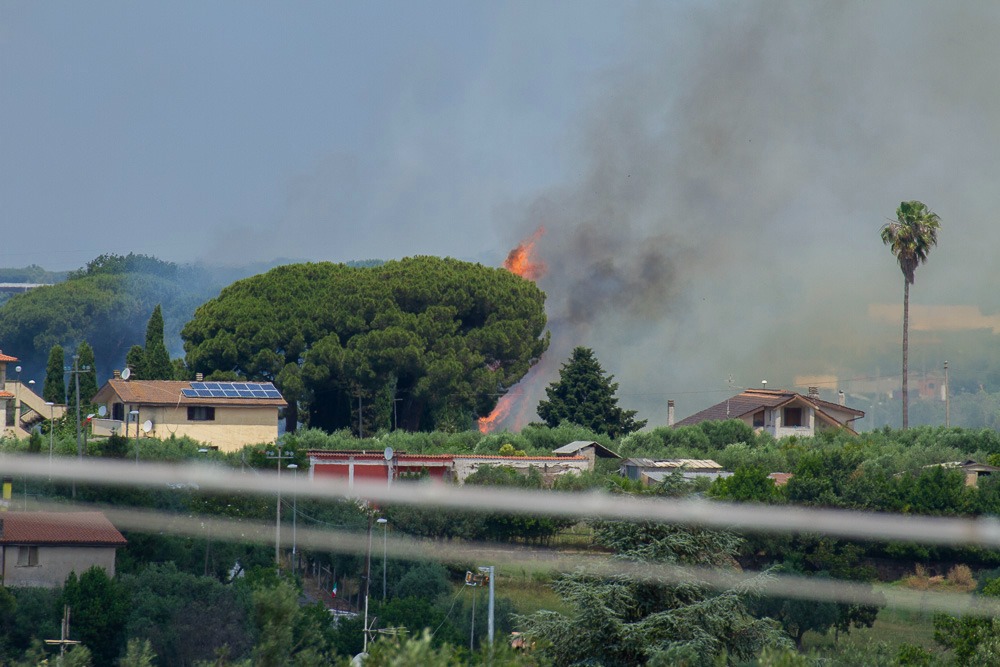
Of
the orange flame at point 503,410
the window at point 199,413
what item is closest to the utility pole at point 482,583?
the window at point 199,413

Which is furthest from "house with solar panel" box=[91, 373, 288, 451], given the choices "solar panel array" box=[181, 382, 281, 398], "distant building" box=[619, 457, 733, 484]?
"distant building" box=[619, 457, 733, 484]

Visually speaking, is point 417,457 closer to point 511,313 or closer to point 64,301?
point 511,313

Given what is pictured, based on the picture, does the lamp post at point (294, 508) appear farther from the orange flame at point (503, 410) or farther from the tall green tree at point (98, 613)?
the orange flame at point (503, 410)

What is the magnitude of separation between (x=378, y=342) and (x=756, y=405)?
19.0 metres

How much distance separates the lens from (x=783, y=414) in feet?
230

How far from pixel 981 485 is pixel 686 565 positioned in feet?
78.6

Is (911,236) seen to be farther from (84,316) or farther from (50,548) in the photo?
(84,316)

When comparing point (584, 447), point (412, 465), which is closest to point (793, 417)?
point (584, 447)

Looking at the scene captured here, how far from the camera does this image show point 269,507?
150 ft

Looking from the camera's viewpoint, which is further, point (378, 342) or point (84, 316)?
point (84, 316)

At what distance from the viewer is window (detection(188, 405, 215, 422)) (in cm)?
5797

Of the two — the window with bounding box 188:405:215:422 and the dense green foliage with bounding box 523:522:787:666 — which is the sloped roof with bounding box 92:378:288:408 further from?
the dense green foliage with bounding box 523:522:787:666

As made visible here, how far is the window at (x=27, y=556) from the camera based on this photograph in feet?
122

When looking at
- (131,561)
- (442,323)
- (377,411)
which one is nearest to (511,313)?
(442,323)
